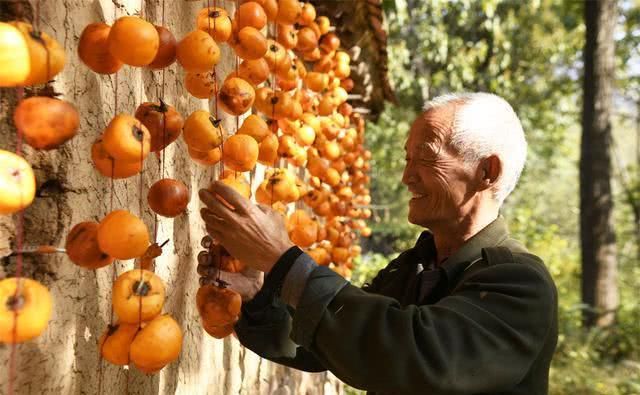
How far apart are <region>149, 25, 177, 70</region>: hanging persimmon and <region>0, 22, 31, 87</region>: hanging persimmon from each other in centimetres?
48

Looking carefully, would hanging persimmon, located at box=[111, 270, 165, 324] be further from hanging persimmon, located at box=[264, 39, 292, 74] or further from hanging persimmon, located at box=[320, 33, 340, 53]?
hanging persimmon, located at box=[320, 33, 340, 53]

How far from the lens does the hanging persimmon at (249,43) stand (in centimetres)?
192

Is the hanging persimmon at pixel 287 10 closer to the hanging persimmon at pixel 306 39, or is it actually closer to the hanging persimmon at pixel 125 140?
the hanging persimmon at pixel 306 39

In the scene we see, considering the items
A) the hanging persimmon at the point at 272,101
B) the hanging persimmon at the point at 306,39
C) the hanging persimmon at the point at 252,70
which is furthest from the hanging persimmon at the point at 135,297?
the hanging persimmon at the point at 306,39

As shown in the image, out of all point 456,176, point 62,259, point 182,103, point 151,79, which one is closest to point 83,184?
point 62,259

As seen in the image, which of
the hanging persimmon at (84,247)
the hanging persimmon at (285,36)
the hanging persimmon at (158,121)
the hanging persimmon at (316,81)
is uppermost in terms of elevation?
the hanging persimmon at (285,36)

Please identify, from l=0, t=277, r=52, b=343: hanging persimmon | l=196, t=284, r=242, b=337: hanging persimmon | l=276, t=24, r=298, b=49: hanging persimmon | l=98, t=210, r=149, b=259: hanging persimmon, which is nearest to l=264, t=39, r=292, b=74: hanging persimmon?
l=276, t=24, r=298, b=49: hanging persimmon

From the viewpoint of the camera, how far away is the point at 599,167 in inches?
382

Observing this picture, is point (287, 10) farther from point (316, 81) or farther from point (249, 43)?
point (316, 81)

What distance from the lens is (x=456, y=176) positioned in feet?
6.58

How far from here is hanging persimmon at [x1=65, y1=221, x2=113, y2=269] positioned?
1.29 meters

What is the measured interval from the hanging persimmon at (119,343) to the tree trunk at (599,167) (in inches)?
377

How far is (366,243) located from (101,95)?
1358 centimetres

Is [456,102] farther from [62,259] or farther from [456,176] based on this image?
[62,259]
